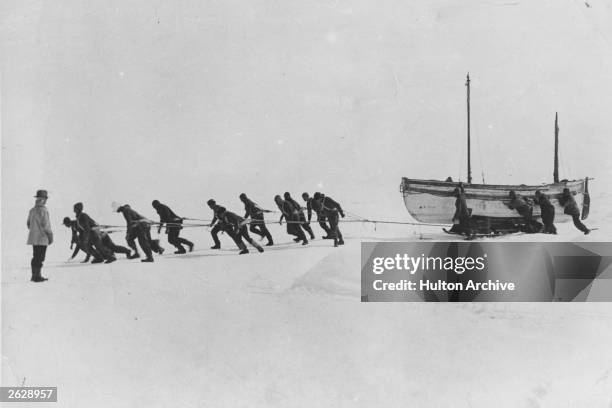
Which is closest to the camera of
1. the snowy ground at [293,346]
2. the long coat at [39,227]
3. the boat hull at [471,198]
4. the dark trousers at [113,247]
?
the snowy ground at [293,346]

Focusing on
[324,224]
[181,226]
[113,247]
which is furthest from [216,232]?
[324,224]

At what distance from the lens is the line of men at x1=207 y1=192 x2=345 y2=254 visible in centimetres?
697


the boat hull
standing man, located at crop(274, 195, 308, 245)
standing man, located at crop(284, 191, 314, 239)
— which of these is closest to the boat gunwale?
the boat hull

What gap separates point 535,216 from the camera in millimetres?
7508

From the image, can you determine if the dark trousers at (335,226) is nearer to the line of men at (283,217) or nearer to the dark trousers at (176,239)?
the line of men at (283,217)

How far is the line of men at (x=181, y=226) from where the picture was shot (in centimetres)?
662

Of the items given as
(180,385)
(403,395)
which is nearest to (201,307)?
(180,385)

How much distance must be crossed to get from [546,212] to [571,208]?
1.24 feet

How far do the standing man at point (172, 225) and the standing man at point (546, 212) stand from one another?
4378mm

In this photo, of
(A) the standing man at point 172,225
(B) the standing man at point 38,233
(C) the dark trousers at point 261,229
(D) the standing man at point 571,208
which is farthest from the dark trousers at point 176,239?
(D) the standing man at point 571,208

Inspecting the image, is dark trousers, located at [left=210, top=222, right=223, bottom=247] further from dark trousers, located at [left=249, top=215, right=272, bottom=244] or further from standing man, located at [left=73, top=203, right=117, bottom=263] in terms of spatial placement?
standing man, located at [left=73, top=203, right=117, bottom=263]

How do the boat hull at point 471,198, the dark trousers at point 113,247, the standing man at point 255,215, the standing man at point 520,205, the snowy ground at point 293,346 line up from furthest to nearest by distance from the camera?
the standing man at point 520,205, the boat hull at point 471,198, the standing man at point 255,215, the dark trousers at point 113,247, the snowy ground at point 293,346

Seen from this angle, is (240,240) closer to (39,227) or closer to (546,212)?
(39,227)

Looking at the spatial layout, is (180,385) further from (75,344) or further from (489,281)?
(489,281)
